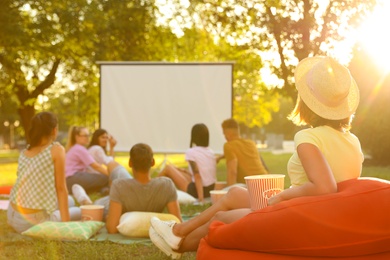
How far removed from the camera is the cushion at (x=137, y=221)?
20.3 ft

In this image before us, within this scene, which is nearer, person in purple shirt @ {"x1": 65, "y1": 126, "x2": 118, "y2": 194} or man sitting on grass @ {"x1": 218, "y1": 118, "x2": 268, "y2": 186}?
man sitting on grass @ {"x1": 218, "y1": 118, "x2": 268, "y2": 186}

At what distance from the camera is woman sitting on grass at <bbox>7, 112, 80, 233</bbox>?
20.2 feet

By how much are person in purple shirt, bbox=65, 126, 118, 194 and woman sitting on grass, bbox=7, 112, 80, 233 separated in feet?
10.5

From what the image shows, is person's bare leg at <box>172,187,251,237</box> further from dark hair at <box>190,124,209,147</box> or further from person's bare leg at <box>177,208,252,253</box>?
dark hair at <box>190,124,209,147</box>

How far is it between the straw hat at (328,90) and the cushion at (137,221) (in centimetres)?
265

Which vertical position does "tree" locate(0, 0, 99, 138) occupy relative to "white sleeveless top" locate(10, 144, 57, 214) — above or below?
above

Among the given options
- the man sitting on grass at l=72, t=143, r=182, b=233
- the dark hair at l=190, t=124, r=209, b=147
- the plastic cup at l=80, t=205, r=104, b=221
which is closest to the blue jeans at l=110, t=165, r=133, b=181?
the dark hair at l=190, t=124, r=209, b=147

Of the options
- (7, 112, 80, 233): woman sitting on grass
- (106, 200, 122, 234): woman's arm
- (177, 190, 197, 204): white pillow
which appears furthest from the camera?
(177, 190, 197, 204): white pillow

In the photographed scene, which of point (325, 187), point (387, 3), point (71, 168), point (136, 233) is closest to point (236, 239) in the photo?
point (325, 187)

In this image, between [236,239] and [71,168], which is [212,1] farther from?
[236,239]

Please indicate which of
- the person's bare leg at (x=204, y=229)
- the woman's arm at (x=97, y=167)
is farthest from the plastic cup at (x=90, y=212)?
the woman's arm at (x=97, y=167)

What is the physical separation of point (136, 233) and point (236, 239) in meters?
2.51

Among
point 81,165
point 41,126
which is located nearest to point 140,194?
point 41,126

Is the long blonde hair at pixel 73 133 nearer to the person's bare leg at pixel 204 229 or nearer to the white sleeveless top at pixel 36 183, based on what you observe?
the white sleeveless top at pixel 36 183
